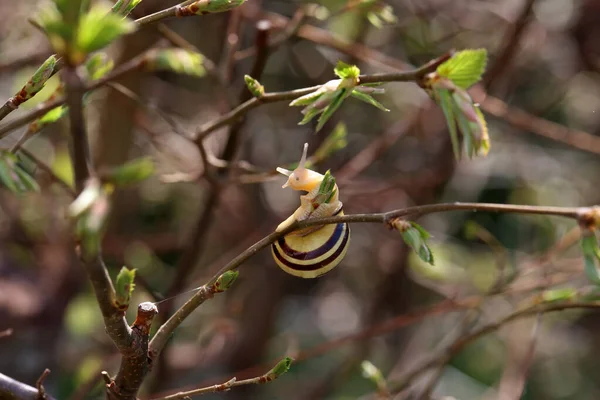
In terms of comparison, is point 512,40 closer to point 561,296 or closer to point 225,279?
point 561,296

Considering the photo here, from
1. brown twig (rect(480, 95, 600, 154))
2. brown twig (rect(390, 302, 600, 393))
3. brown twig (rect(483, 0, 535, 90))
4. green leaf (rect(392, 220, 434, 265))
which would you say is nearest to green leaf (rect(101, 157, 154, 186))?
green leaf (rect(392, 220, 434, 265))

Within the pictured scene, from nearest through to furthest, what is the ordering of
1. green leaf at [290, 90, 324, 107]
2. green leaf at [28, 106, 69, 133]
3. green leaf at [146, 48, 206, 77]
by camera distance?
1. green leaf at [290, 90, 324, 107]
2. green leaf at [28, 106, 69, 133]
3. green leaf at [146, 48, 206, 77]

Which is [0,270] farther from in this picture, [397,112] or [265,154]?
[397,112]

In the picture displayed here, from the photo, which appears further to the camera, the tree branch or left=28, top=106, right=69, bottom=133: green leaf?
left=28, top=106, right=69, bottom=133: green leaf

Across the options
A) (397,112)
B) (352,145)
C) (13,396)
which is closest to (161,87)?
(352,145)

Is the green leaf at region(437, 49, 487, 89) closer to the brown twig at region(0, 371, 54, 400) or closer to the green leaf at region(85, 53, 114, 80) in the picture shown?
the green leaf at region(85, 53, 114, 80)
